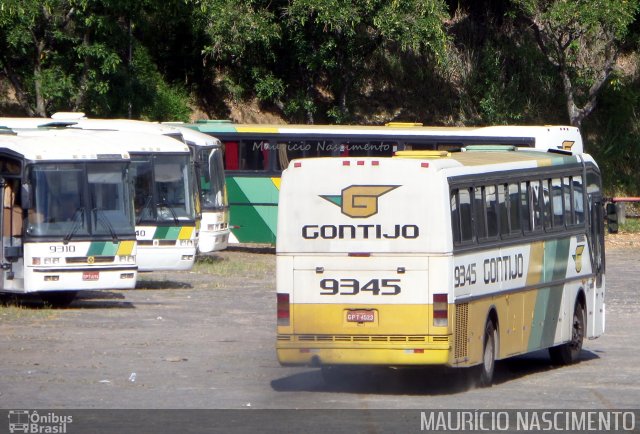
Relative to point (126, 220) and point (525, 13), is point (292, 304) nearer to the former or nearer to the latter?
point (126, 220)

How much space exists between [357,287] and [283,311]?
826mm

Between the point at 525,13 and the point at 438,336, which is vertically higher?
the point at 525,13

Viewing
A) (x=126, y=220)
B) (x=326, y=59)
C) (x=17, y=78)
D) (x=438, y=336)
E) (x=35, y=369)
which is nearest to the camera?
(x=438, y=336)

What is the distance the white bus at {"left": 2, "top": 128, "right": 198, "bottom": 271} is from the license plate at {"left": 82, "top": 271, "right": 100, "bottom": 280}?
3644mm

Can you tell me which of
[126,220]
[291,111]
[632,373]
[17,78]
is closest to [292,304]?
[632,373]

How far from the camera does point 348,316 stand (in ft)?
42.5

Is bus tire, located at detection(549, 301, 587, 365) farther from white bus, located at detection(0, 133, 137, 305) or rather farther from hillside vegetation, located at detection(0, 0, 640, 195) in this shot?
hillside vegetation, located at detection(0, 0, 640, 195)

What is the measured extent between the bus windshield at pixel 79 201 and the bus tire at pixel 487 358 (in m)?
8.21

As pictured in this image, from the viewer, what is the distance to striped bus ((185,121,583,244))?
30578 millimetres

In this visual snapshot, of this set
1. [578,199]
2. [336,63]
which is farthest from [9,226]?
[336,63]

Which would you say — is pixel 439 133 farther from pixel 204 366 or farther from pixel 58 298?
pixel 204 366

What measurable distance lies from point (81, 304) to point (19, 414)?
1020 centimetres

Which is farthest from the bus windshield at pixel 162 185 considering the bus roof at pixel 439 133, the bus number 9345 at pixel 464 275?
the bus number 9345 at pixel 464 275

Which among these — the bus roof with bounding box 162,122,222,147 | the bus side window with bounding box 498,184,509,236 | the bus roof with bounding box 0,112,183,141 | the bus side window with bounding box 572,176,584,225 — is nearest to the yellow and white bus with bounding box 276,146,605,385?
the bus side window with bounding box 498,184,509,236
